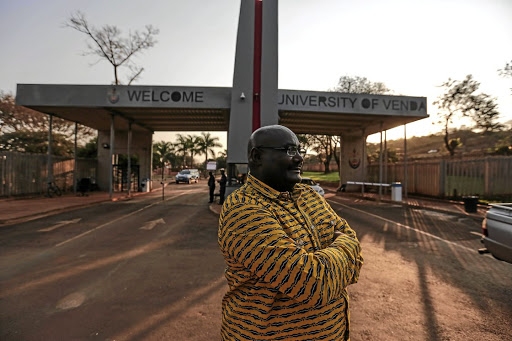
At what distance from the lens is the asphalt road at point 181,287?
2963 millimetres

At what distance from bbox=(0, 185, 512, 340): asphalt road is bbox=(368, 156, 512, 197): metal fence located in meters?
8.61

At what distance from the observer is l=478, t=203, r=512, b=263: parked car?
3.89 metres

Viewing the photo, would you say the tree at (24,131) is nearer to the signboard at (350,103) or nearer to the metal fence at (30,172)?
the metal fence at (30,172)

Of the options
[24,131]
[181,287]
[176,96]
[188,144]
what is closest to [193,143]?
[188,144]

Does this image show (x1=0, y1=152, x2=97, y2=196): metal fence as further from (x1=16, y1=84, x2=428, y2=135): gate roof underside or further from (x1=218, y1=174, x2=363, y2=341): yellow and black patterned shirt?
(x1=218, y1=174, x2=363, y2=341): yellow and black patterned shirt

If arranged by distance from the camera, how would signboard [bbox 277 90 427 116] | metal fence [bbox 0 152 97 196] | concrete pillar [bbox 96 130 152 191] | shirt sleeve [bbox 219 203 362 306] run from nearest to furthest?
1. shirt sleeve [bbox 219 203 362 306]
2. signboard [bbox 277 90 427 116]
3. metal fence [bbox 0 152 97 196]
4. concrete pillar [bbox 96 130 152 191]

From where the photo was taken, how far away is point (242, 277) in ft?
3.95

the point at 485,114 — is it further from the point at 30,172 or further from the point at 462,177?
the point at 30,172

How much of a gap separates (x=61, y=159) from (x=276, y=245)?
22175 millimetres

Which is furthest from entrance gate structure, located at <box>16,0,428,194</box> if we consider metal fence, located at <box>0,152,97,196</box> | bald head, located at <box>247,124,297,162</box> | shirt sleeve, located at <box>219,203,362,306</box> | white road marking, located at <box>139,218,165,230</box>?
shirt sleeve, located at <box>219,203,362,306</box>

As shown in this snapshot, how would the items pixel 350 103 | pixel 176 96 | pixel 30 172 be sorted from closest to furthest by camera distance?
pixel 176 96
pixel 350 103
pixel 30 172

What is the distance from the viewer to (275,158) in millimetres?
1304

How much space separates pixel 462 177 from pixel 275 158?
17.4m

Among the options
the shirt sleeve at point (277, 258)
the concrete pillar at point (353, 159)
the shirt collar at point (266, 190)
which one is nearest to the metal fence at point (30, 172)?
the shirt collar at point (266, 190)
